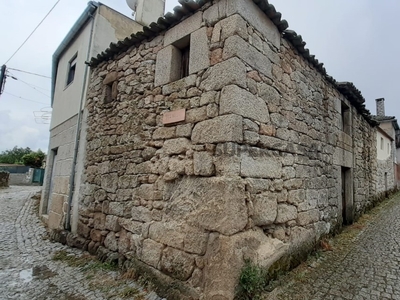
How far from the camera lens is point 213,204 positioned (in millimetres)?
2473

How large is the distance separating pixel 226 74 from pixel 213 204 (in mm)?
1419

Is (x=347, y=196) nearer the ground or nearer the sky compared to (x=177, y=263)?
nearer the sky

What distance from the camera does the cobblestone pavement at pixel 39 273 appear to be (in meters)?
2.85

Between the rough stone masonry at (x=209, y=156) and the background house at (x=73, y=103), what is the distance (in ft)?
1.84

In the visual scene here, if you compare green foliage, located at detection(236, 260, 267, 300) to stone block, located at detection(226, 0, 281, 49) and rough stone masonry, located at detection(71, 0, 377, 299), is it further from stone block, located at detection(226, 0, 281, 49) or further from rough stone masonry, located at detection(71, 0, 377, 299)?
stone block, located at detection(226, 0, 281, 49)

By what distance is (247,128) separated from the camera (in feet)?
8.66

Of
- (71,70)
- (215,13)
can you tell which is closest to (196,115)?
(215,13)

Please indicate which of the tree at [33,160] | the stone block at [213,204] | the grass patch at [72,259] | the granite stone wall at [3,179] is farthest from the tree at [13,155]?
the stone block at [213,204]

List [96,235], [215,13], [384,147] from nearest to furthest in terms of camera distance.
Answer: [215,13], [96,235], [384,147]

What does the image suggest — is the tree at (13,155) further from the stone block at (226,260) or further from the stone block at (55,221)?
the stone block at (226,260)

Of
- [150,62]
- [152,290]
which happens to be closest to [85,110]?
[150,62]

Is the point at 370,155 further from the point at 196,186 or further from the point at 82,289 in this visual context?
the point at 82,289

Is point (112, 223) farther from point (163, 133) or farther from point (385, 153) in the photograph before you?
point (385, 153)

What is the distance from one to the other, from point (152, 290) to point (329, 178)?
3.86m
